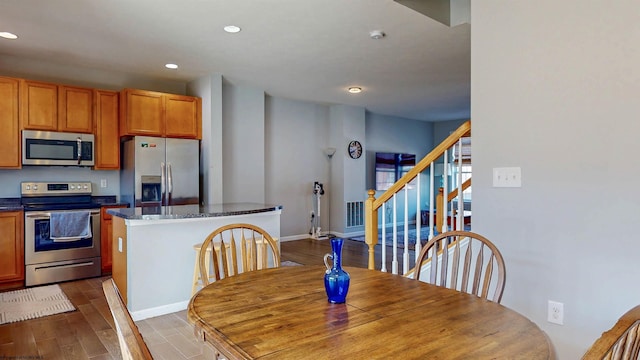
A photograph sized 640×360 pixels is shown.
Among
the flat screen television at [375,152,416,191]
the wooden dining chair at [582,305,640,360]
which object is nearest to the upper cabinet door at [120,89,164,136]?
the flat screen television at [375,152,416,191]

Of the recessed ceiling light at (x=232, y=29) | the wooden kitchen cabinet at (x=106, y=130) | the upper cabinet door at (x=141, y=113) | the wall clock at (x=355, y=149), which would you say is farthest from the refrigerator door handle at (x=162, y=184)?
the wall clock at (x=355, y=149)

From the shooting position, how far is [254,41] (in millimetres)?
3852

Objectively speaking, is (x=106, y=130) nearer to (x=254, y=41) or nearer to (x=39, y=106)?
(x=39, y=106)

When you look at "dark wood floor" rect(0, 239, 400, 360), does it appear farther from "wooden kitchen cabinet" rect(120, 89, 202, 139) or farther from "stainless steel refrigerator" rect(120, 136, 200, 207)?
"wooden kitchen cabinet" rect(120, 89, 202, 139)

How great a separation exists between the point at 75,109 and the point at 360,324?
4656mm

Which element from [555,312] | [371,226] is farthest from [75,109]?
[555,312]

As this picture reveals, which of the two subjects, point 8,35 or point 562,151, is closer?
point 562,151

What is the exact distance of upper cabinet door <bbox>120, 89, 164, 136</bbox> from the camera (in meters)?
4.70

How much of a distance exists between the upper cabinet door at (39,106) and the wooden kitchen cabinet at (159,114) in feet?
2.29

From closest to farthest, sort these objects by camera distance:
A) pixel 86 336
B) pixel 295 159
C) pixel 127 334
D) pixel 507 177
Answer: pixel 127 334
pixel 507 177
pixel 86 336
pixel 295 159

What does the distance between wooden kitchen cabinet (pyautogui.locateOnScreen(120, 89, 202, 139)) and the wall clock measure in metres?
3.06

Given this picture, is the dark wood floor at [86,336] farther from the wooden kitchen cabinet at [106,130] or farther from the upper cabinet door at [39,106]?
the upper cabinet door at [39,106]

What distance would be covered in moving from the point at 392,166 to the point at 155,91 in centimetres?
523

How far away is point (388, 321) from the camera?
1.21 m
